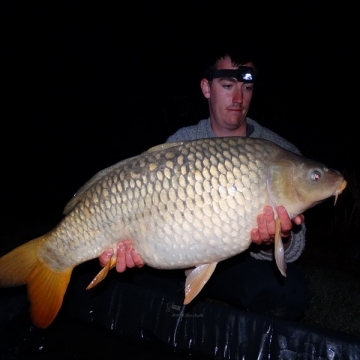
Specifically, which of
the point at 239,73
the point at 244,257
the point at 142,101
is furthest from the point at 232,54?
the point at 142,101

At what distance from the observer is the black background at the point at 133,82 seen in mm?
5508

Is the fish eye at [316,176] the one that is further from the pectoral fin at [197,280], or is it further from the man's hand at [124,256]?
the man's hand at [124,256]

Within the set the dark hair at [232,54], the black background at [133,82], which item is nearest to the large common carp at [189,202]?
the dark hair at [232,54]

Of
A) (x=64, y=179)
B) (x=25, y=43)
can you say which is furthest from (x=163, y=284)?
(x=25, y=43)

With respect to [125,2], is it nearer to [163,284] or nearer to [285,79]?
[285,79]

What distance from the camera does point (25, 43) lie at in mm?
10797

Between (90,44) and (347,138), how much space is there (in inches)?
326

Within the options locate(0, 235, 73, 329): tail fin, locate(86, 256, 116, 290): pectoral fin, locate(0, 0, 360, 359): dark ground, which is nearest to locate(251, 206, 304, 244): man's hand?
locate(86, 256, 116, 290): pectoral fin

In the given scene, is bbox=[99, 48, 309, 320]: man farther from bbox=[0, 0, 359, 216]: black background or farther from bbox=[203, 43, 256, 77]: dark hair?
bbox=[0, 0, 359, 216]: black background

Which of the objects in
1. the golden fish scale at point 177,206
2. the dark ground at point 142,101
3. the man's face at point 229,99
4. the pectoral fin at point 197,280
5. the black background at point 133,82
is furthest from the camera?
the black background at point 133,82

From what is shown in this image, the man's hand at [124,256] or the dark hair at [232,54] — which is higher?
the dark hair at [232,54]

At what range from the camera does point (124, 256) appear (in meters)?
1.57

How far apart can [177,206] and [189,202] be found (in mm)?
41

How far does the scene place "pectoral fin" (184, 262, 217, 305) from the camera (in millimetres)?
1456
